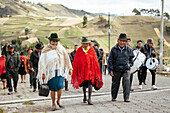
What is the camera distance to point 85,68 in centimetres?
852

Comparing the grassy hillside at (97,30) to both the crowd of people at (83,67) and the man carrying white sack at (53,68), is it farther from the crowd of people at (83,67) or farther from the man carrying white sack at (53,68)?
the man carrying white sack at (53,68)

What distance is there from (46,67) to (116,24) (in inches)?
5439

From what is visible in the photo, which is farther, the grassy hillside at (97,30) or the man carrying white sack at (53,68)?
the grassy hillside at (97,30)

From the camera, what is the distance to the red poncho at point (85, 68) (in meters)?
8.46

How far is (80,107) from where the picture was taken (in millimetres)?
7809

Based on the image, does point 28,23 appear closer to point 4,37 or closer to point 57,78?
point 4,37

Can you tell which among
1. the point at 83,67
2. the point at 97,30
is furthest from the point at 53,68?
the point at 97,30

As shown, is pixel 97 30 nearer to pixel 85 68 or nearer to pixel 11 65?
pixel 11 65

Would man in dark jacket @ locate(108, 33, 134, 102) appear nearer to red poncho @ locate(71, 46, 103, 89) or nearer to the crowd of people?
the crowd of people

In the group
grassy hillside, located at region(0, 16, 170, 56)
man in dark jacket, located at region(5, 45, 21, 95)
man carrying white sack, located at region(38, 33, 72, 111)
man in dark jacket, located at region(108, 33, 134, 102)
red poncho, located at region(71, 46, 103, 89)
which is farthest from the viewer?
grassy hillside, located at region(0, 16, 170, 56)

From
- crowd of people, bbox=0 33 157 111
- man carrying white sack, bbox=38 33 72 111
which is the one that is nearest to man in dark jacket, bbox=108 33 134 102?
crowd of people, bbox=0 33 157 111

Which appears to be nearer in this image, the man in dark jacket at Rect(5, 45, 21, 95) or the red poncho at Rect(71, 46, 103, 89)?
the red poncho at Rect(71, 46, 103, 89)

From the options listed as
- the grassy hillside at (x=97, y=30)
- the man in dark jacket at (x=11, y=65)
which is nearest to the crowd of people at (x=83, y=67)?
the man in dark jacket at (x=11, y=65)

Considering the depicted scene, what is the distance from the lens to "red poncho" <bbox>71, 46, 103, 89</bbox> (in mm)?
8461
